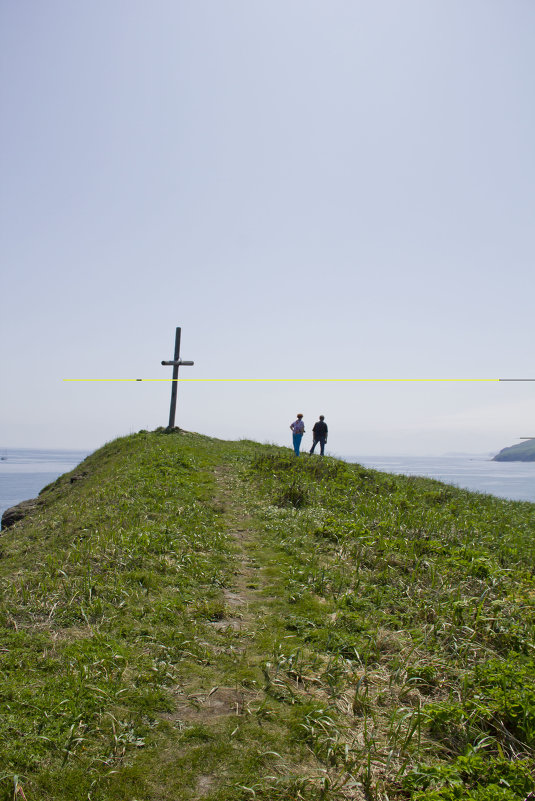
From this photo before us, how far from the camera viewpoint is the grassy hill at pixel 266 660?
12.5 feet

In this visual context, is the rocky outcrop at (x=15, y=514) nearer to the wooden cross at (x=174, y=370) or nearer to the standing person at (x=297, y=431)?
the wooden cross at (x=174, y=370)

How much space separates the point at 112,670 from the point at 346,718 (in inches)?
102

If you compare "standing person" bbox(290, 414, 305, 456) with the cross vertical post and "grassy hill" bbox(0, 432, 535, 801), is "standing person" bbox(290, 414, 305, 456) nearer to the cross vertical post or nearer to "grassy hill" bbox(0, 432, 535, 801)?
the cross vertical post

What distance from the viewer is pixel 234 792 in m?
3.61

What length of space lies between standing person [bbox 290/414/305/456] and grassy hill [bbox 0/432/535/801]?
12116mm

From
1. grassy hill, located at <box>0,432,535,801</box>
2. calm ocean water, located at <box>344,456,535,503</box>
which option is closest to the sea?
calm ocean water, located at <box>344,456,535,503</box>

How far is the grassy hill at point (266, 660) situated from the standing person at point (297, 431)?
1212cm

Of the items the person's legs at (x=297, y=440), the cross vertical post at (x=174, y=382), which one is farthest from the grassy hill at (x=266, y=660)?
the cross vertical post at (x=174, y=382)

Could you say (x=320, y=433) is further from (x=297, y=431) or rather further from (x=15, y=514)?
(x=15, y=514)

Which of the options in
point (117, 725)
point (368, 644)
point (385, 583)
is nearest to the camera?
point (117, 725)

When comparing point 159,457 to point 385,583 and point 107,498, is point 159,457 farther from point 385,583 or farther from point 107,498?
point 385,583

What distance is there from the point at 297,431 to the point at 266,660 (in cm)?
1875

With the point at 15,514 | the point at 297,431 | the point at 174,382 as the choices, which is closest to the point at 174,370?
the point at 174,382

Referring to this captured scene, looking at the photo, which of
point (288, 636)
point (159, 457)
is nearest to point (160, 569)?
point (288, 636)
